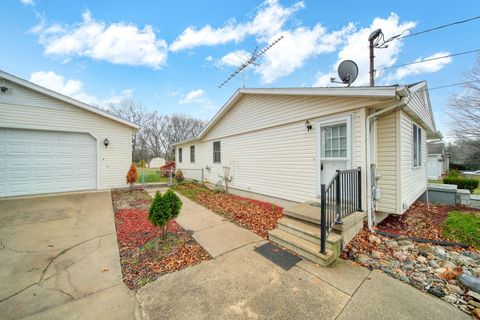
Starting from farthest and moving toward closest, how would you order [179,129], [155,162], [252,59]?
[179,129] → [155,162] → [252,59]

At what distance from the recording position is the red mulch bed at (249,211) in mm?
4609

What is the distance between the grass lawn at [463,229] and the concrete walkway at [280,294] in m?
3.19

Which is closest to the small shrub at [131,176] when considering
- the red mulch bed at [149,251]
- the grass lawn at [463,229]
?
the red mulch bed at [149,251]

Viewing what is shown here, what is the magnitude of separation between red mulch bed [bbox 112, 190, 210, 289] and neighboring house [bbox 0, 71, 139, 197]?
463 cm

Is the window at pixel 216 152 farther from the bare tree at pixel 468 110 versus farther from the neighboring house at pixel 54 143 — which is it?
the bare tree at pixel 468 110

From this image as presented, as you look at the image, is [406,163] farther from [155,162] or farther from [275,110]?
[155,162]

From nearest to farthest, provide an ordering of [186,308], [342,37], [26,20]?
1. [186,308]
2. [26,20]
3. [342,37]

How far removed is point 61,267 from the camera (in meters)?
2.88

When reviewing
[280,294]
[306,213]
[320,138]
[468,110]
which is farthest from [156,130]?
[468,110]

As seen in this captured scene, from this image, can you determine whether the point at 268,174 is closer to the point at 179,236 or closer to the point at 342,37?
the point at 179,236

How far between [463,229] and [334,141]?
12.1 ft

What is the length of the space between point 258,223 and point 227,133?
200 inches

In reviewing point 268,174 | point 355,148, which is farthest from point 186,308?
point 268,174

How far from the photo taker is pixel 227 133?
28.9 feet
